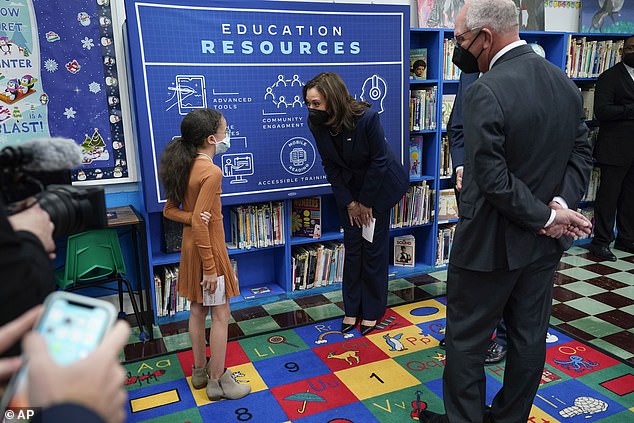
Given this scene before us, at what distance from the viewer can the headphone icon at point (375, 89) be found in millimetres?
3430

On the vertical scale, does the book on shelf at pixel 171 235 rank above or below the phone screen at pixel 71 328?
below

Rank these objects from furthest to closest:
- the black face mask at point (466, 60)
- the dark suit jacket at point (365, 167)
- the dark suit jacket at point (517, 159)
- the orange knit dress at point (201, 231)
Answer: the dark suit jacket at point (365, 167), the orange knit dress at point (201, 231), the black face mask at point (466, 60), the dark suit jacket at point (517, 159)

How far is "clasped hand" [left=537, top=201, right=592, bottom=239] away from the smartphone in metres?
1.44

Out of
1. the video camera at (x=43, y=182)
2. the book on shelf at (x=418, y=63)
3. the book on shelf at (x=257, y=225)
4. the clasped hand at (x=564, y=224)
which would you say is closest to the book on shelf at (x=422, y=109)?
the book on shelf at (x=418, y=63)

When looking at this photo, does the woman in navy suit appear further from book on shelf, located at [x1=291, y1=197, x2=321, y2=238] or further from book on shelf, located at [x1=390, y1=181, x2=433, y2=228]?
book on shelf, located at [x1=390, y1=181, x2=433, y2=228]

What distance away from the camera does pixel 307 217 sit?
3.57 metres

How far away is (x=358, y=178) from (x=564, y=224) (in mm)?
1349

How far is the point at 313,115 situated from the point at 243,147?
666mm

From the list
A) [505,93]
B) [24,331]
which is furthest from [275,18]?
[24,331]

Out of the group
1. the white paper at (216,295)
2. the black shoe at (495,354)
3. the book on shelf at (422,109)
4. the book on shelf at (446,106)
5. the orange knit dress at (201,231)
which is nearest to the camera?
the orange knit dress at (201,231)

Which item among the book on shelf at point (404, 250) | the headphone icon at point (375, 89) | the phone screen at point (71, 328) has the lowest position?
the book on shelf at point (404, 250)

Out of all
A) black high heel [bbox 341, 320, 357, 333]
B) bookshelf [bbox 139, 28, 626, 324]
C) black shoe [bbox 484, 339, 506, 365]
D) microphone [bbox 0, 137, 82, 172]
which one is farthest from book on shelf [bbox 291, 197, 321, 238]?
microphone [bbox 0, 137, 82, 172]

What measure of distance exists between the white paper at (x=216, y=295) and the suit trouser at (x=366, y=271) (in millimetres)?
958

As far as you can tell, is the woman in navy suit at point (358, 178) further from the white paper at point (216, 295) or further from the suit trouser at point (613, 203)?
the suit trouser at point (613, 203)
